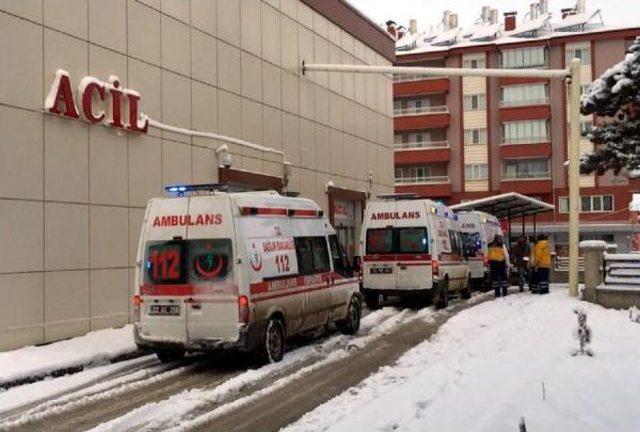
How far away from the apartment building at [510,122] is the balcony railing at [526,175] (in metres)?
0.08

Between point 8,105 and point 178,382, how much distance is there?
19.2ft

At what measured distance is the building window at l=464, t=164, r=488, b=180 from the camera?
5988 cm

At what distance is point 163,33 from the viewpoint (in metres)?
16.7

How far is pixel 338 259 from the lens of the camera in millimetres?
13727

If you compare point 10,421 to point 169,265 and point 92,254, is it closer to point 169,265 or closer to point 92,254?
point 169,265

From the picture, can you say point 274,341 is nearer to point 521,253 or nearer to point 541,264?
point 541,264

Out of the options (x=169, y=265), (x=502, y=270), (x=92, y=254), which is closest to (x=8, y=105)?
(x=92, y=254)

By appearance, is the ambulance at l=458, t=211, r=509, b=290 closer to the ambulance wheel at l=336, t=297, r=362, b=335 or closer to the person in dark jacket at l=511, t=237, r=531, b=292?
the person in dark jacket at l=511, t=237, r=531, b=292

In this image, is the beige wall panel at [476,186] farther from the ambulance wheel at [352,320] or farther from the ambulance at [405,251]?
the ambulance wheel at [352,320]

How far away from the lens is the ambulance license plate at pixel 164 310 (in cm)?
1078

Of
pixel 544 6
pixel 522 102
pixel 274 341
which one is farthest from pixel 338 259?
pixel 544 6

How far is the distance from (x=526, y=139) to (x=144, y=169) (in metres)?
47.1

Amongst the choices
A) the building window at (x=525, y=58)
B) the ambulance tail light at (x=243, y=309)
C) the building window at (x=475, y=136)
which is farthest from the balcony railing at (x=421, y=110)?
the ambulance tail light at (x=243, y=309)

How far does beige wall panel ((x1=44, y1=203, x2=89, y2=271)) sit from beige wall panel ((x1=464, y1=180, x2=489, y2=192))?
160 feet
